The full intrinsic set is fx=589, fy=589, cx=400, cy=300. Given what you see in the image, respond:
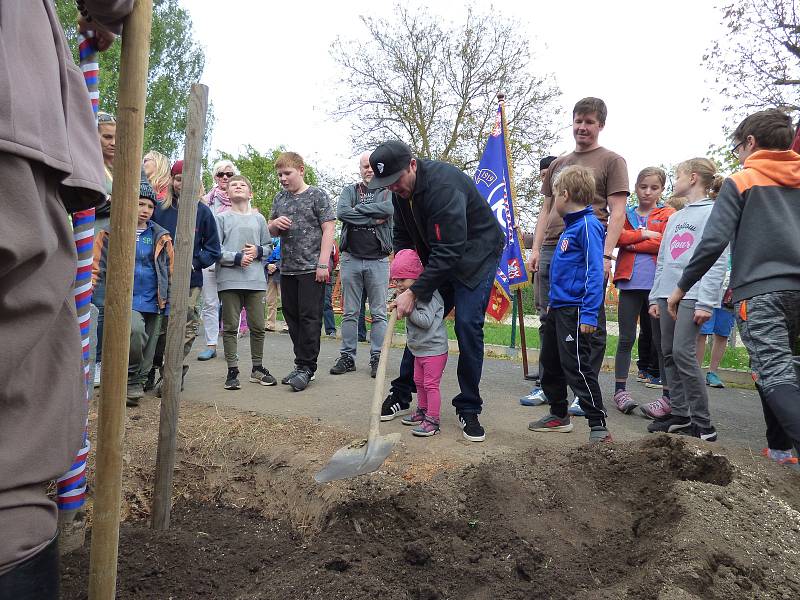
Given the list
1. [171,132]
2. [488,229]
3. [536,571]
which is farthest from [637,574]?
[171,132]

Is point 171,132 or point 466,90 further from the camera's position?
point 171,132

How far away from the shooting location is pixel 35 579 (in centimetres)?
110

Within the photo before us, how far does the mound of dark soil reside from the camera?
2162 mm

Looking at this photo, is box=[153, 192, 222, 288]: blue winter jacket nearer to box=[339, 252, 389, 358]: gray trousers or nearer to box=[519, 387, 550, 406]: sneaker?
box=[339, 252, 389, 358]: gray trousers

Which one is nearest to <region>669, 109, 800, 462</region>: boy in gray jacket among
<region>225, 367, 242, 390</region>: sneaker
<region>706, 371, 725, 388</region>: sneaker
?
<region>706, 371, 725, 388</region>: sneaker

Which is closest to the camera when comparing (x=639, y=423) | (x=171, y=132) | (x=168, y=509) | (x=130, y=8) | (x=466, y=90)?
(x=130, y=8)

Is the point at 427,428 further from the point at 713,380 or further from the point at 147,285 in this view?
the point at 713,380

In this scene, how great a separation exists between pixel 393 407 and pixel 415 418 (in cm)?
34

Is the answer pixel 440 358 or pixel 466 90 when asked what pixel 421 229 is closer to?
pixel 440 358

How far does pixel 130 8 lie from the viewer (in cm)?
152

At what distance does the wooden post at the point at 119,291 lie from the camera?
1.57m

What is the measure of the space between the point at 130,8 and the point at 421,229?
A: 8.86 ft

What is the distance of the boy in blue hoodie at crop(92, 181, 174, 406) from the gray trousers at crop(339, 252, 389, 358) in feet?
6.34

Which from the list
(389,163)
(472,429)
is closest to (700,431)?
(472,429)
